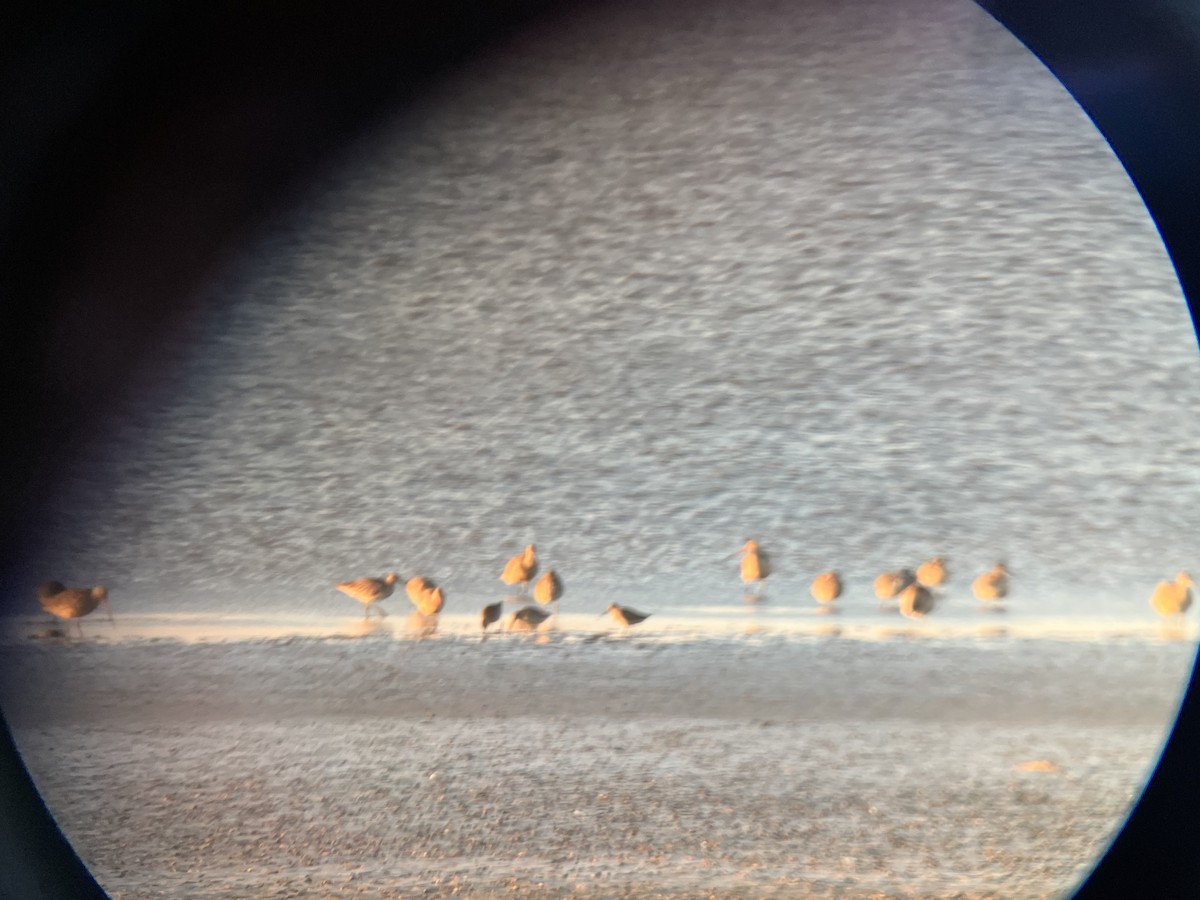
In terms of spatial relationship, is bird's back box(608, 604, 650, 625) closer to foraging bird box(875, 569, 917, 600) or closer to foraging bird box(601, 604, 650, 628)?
foraging bird box(601, 604, 650, 628)

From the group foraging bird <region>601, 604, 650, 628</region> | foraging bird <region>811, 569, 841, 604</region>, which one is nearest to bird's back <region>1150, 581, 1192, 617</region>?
foraging bird <region>811, 569, 841, 604</region>

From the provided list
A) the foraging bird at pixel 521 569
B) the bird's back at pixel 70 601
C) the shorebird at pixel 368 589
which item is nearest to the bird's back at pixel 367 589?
the shorebird at pixel 368 589

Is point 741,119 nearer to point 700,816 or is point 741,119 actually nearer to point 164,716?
point 700,816

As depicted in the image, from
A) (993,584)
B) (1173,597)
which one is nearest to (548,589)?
(993,584)

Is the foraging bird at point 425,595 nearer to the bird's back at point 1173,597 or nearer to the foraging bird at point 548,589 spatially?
the foraging bird at point 548,589

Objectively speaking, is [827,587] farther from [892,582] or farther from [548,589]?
[548,589]

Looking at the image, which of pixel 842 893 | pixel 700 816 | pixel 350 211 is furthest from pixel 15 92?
pixel 842 893
